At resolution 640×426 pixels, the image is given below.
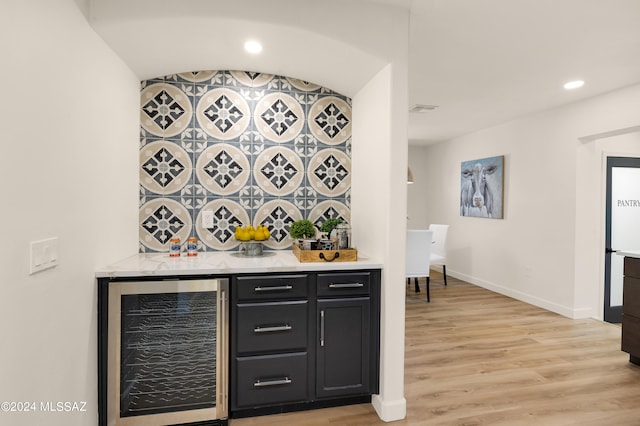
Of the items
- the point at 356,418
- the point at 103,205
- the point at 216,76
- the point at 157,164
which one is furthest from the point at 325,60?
the point at 356,418

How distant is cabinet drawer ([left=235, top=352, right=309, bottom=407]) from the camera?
213 centimetres

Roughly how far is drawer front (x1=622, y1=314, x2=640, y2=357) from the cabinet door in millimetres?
2369

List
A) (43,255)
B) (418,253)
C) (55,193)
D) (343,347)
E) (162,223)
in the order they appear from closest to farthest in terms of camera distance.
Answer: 1. (43,255)
2. (55,193)
3. (343,347)
4. (162,223)
5. (418,253)

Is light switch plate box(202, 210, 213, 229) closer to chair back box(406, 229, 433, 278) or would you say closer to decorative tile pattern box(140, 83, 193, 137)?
decorative tile pattern box(140, 83, 193, 137)

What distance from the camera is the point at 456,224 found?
6.42 metres

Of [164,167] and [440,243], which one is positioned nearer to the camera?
[164,167]

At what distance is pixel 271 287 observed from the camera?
2.15m

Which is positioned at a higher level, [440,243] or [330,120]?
[330,120]

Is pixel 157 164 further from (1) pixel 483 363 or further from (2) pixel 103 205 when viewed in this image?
(1) pixel 483 363

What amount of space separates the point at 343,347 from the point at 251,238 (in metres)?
0.92

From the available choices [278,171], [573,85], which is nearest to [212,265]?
[278,171]

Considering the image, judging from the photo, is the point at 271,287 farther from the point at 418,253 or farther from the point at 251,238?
the point at 418,253

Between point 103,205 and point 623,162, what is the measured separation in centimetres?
535

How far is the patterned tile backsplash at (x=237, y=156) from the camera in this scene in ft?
8.63
